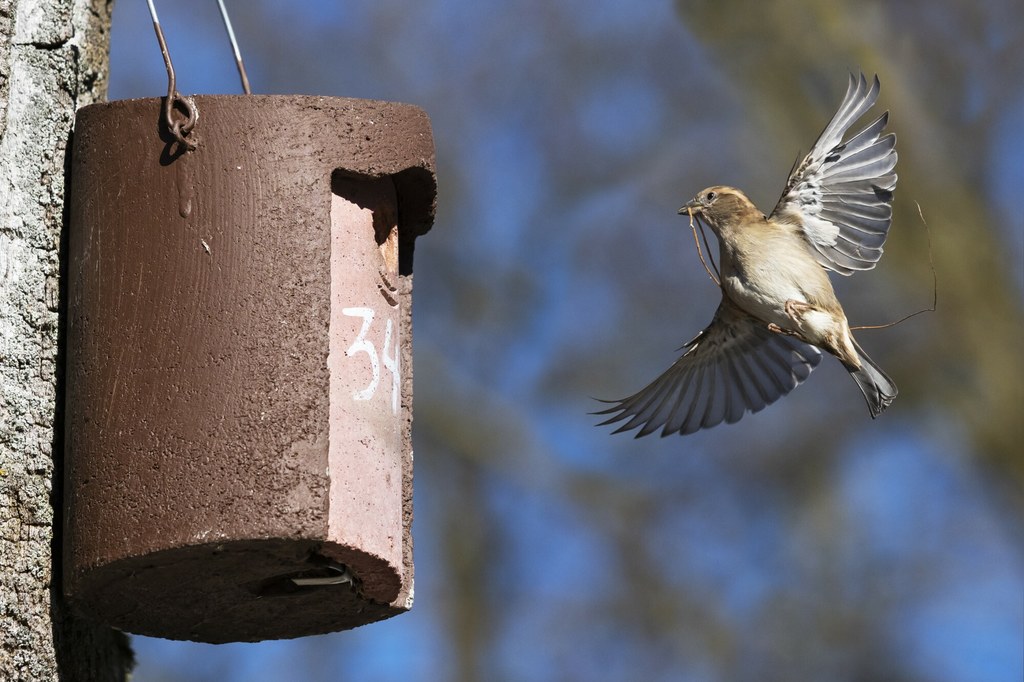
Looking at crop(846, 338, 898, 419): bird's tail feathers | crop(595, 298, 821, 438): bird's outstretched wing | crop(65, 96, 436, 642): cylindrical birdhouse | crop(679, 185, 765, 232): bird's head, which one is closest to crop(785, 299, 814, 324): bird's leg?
crop(846, 338, 898, 419): bird's tail feathers

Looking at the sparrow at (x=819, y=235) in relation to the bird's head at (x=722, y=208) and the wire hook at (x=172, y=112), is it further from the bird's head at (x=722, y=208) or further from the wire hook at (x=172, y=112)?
the wire hook at (x=172, y=112)

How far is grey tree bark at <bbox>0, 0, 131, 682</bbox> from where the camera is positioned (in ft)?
9.74

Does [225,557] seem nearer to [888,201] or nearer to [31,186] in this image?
[31,186]

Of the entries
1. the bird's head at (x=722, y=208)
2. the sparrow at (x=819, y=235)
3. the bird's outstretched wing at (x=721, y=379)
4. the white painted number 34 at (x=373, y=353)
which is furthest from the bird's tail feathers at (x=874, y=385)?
the white painted number 34 at (x=373, y=353)

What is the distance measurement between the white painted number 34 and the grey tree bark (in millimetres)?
629

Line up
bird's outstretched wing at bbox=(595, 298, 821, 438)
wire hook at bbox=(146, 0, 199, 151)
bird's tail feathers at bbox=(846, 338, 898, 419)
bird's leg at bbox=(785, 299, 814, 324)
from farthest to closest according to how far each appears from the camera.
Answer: bird's outstretched wing at bbox=(595, 298, 821, 438), bird's tail feathers at bbox=(846, 338, 898, 419), bird's leg at bbox=(785, 299, 814, 324), wire hook at bbox=(146, 0, 199, 151)

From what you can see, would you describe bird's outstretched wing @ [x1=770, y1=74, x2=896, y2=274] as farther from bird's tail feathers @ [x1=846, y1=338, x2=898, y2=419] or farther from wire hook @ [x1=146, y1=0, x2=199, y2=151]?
wire hook @ [x1=146, y1=0, x2=199, y2=151]

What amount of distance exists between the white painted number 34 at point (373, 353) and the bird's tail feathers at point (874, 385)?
1.24m

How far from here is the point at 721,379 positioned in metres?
4.55

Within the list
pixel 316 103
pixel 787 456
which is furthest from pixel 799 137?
pixel 316 103

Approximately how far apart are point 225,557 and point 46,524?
411 mm

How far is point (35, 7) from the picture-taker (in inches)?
131

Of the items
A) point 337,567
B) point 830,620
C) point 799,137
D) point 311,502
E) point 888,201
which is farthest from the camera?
point 830,620

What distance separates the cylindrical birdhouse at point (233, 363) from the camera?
282cm
